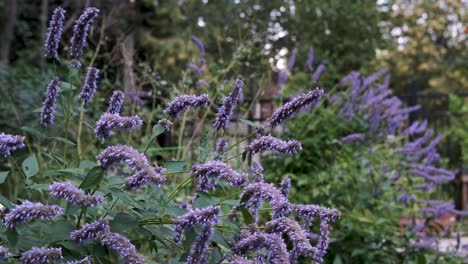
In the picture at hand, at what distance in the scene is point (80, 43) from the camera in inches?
67.7

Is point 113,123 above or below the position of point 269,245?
above

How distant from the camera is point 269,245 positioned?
1481 mm

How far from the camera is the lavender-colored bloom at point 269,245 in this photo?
1470mm

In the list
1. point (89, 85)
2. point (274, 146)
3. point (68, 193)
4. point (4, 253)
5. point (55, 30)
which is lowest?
point (4, 253)

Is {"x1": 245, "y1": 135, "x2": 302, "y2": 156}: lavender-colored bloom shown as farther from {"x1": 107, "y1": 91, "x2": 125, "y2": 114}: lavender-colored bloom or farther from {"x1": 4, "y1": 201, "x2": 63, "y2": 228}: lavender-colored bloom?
{"x1": 4, "y1": 201, "x2": 63, "y2": 228}: lavender-colored bloom

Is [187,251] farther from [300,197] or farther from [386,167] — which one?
[386,167]

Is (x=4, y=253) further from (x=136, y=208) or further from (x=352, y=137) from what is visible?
(x=352, y=137)

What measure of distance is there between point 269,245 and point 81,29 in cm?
69

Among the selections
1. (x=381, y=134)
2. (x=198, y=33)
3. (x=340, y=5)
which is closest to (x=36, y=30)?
(x=198, y=33)

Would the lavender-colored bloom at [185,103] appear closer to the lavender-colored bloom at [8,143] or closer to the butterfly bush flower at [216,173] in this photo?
the butterfly bush flower at [216,173]

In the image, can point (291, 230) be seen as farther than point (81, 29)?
No

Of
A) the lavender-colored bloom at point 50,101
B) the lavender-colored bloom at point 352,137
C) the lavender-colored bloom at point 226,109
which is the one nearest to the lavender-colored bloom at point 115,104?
the lavender-colored bloom at point 50,101

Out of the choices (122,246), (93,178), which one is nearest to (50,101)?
(93,178)

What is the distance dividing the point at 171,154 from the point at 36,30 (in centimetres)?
691
